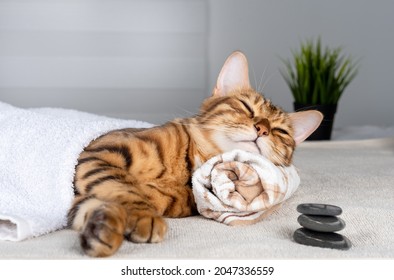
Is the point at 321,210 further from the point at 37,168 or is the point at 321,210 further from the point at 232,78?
the point at 37,168

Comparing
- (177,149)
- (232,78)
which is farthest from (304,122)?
(177,149)

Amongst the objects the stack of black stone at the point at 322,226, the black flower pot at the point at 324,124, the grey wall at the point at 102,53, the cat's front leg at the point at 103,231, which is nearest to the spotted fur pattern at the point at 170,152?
the cat's front leg at the point at 103,231

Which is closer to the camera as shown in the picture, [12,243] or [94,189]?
[12,243]

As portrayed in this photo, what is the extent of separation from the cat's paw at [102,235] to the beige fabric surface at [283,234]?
2 centimetres

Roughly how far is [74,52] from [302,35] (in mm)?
1339

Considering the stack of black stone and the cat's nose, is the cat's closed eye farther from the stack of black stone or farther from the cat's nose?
the stack of black stone

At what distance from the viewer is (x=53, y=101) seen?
3764 millimetres

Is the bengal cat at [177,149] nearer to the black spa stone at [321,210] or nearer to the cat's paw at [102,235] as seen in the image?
the cat's paw at [102,235]

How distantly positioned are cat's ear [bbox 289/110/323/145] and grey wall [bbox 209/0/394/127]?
221 centimetres

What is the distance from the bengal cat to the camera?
4.32 ft

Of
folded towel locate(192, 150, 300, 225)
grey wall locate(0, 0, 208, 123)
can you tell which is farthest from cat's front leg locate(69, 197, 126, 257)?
grey wall locate(0, 0, 208, 123)

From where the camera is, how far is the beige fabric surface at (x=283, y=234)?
1.13 m
